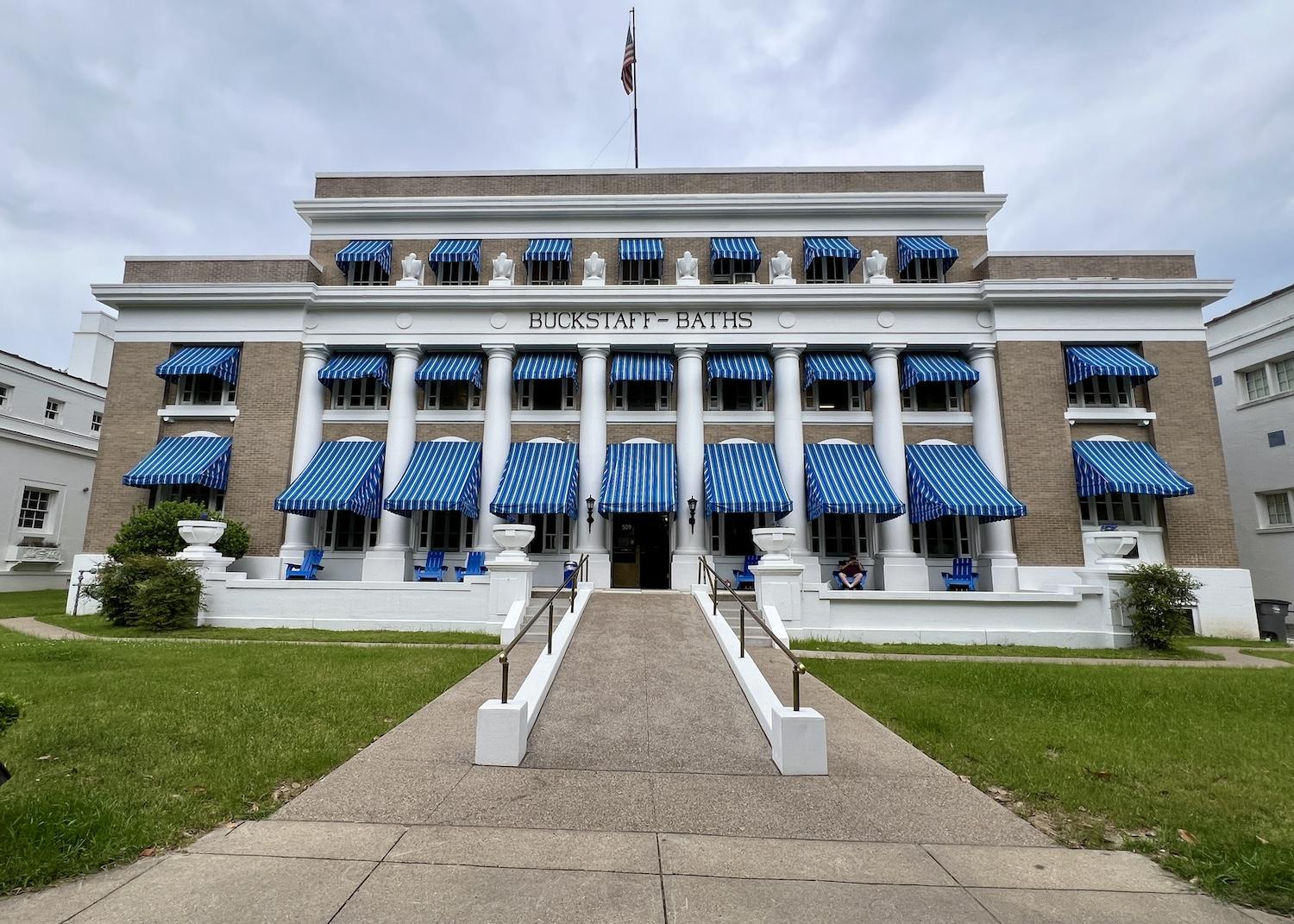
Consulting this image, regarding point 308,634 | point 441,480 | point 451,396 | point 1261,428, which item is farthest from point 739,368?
point 1261,428

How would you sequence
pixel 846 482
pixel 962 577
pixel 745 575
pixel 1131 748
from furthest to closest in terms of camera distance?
pixel 846 482 < pixel 745 575 < pixel 962 577 < pixel 1131 748

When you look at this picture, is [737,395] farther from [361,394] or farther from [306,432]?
[306,432]

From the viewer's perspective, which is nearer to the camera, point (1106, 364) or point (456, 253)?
point (1106, 364)

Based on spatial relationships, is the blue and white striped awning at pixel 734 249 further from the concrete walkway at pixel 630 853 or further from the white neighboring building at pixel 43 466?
the white neighboring building at pixel 43 466

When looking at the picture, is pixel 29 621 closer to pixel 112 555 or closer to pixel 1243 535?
pixel 112 555

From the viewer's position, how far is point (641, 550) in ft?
66.5

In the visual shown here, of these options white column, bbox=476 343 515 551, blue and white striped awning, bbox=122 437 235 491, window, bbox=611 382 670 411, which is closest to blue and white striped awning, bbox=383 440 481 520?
white column, bbox=476 343 515 551

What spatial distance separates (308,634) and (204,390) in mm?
11574

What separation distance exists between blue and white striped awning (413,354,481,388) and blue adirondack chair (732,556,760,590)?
33.5ft

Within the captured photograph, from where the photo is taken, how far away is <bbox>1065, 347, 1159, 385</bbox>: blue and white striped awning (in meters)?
18.6

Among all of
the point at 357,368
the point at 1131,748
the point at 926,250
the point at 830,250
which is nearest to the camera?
the point at 1131,748

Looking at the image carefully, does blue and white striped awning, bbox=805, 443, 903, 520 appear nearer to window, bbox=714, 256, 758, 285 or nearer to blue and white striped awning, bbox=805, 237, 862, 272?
window, bbox=714, 256, 758, 285

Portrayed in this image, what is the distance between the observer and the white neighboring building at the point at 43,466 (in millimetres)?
26000

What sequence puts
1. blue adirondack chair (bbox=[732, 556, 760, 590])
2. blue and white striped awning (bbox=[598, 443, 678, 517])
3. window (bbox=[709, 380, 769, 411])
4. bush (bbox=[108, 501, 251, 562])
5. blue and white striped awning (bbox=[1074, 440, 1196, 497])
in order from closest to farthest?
bush (bbox=[108, 501, 251, 562]) → blue and white striped awning (bbox=[1074, 440, 1196, 497]) → blue and white striped awning (bbox=[598, 443, 678, 517]) → blue adirondack chair (bbox=[732, 556, 760, 590]) → window (bbox=[709, 380, 769, 411])
